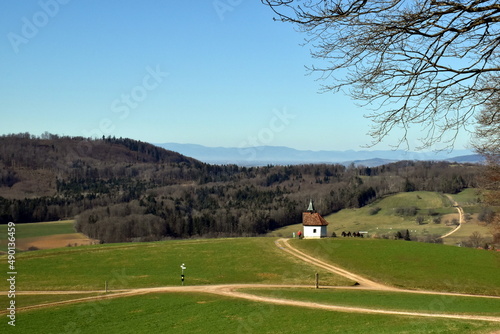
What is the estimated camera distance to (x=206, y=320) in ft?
73.6

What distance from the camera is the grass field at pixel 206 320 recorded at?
1697 centimetres

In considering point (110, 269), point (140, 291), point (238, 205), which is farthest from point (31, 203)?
point (140, 291)

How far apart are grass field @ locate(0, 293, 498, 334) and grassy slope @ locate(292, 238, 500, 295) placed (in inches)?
702

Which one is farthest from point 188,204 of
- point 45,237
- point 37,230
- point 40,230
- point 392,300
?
point 392,300

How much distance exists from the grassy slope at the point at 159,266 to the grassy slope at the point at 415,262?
4.57 metres

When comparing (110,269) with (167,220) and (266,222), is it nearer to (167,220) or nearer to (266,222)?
(167,220)

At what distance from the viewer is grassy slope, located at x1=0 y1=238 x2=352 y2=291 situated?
3816cm

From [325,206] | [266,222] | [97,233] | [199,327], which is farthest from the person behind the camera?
[325,206]

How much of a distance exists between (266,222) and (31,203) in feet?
230

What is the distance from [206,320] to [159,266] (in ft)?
76.1

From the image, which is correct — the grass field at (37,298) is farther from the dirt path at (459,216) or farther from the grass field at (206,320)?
the dirt path at (459,216)

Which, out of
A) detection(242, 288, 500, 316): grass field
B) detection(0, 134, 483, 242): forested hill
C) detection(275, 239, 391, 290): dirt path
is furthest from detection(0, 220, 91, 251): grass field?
detection(242, 288, 500, 316): grass field

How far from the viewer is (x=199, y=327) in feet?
68.9

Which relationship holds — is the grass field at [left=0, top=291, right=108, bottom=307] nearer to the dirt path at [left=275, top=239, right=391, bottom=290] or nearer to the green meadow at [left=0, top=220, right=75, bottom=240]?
the dirt path at [left=275, top=239, right=391, bottom=290]
